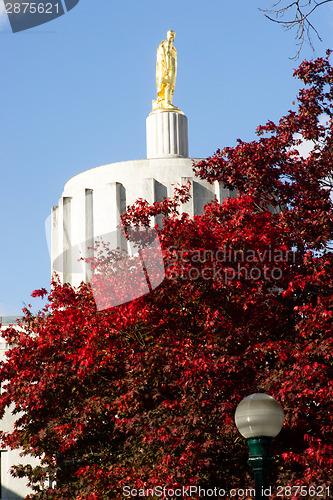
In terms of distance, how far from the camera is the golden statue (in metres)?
31.6

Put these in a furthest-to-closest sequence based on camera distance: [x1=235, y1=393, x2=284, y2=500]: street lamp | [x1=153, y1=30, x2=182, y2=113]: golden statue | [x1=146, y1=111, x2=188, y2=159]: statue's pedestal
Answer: [x1=153, y1=30, x2=182, y2=113]: golden statue, [x1=146, y1=111, x2=188, y2=159]: statue's pedestal, [x1=235, y1=393, x2=284, y2=500]: street lamp

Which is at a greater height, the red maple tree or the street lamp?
the red maple tree

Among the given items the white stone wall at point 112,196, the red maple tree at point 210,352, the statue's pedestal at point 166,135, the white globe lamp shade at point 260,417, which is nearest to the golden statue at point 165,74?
the statue's pedestal at point 166,135

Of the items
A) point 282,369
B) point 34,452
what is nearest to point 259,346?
point 282,369

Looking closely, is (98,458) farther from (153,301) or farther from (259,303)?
(259,303)

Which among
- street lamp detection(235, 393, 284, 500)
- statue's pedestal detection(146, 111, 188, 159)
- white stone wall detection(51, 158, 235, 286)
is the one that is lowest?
street lamp detection(235, 393, 284, 500)

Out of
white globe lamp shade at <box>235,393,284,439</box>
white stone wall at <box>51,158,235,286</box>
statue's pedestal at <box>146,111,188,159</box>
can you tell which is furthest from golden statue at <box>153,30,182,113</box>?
white globe lamp shade at <box>235,393,284,439</box>

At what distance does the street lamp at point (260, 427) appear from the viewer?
7887 millimetres

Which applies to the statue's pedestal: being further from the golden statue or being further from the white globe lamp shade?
the white globe lamp shade

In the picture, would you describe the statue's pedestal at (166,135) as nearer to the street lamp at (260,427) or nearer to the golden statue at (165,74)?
the golden statue at (165,74)

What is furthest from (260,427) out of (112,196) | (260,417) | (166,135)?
(166,135)

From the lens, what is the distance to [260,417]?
788 centimetres

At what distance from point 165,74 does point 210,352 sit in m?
21.4

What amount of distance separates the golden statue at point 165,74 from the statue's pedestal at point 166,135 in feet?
2.36
